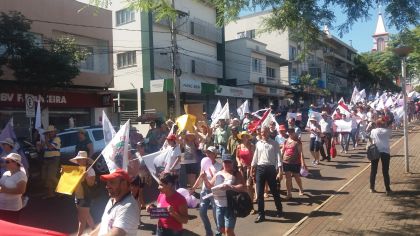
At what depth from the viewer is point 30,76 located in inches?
731

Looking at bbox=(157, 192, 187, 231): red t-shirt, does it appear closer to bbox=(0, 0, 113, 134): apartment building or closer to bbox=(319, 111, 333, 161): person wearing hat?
bbox=(319, 111, 333, 161): person wearing hat

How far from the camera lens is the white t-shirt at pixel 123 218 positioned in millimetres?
4047

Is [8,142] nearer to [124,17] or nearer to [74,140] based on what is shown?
[74,140]

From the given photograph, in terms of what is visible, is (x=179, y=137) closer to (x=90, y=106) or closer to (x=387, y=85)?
(x=90, y=106)

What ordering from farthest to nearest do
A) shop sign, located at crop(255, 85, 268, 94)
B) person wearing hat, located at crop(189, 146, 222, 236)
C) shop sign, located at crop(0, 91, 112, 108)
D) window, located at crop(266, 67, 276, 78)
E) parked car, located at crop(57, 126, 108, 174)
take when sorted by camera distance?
window, located at crop(266, 67, 276, 78), shop sign, located at crop(255, 85, 268, 94), shop sign, located at crop(0, 91, 112, 108), parked car, located at crop(57, 126, 108, 174), person wearing hat, located at crop(189, 146, 222, 236)

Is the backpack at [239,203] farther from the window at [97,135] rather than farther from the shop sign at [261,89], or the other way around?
the shop sign at [261,89]

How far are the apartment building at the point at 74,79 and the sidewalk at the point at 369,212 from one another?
1447 centimetres

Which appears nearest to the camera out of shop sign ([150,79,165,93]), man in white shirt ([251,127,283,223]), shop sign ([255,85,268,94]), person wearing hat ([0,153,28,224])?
person wearing hat ([0,153,28,224])

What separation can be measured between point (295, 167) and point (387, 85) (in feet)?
210

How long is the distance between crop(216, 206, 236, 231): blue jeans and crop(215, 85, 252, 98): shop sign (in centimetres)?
2814

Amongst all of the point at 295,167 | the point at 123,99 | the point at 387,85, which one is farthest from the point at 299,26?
the point at 387,85

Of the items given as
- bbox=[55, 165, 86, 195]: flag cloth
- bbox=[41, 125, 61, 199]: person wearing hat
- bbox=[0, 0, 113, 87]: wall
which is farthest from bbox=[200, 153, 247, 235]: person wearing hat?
bbox=[0, 0, 113, 87]: wall

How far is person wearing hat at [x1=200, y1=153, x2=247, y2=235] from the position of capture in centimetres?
667

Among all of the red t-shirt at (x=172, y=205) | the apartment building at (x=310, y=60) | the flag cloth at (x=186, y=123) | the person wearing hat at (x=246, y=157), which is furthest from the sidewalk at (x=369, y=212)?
the apartment building at (x=310, y=60)
